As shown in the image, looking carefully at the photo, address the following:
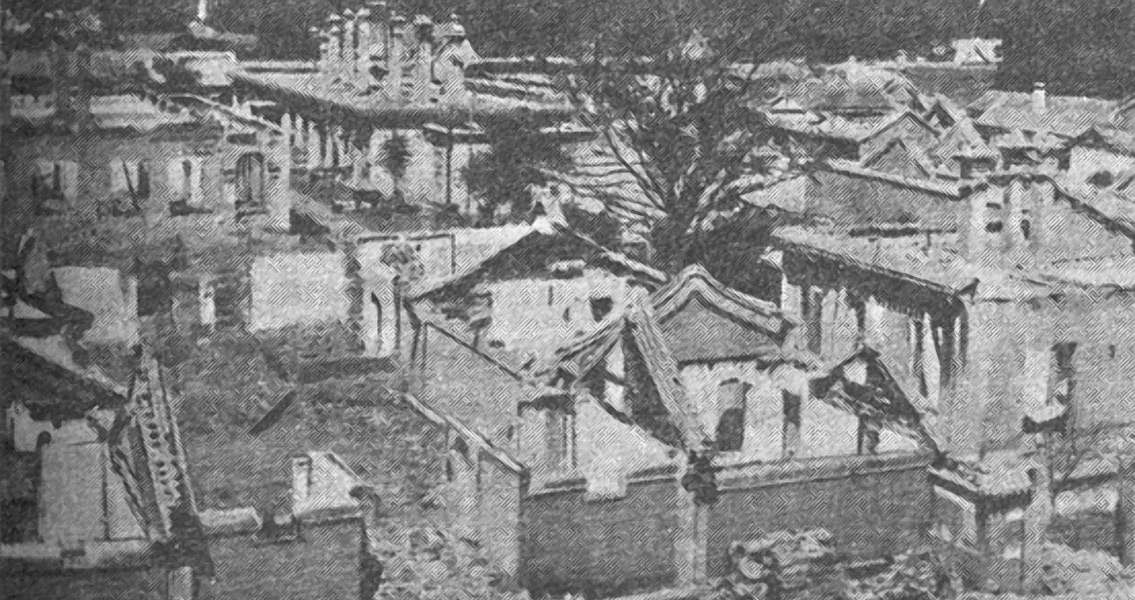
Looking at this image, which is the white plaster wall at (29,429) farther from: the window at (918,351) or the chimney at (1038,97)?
the chimney at (1038,97)

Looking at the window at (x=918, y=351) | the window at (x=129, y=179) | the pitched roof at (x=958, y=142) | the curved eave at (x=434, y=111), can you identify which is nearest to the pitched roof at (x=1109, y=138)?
the pitched roof at (x=958, y=142)

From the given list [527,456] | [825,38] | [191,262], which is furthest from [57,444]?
[825,38]

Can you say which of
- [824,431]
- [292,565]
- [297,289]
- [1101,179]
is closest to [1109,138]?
[1101,179]

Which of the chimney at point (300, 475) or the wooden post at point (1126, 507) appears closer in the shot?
the chimney at point (300, 475)

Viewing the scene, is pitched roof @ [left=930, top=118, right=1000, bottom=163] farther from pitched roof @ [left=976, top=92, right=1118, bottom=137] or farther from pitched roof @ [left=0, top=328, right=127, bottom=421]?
pitched roof @ [left=0, top=328, right=127, bottom=421]

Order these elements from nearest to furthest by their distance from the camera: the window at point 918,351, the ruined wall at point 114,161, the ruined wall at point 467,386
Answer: the ruined wall at point 114,161, the ruined wall at point 467,386, the window at point 918,351

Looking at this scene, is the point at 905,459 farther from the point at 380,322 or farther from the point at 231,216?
the point at 231,216

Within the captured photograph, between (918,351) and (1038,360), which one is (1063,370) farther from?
(918,351)

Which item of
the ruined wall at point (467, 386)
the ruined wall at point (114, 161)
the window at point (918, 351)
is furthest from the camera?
the window at point (918, 351)
